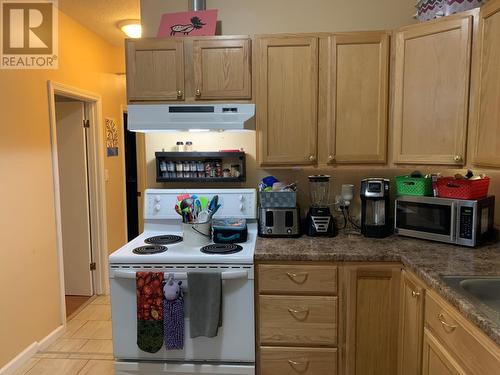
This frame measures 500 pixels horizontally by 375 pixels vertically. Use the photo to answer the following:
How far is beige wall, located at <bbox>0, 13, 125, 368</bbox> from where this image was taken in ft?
8.36

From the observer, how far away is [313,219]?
7.75 feet

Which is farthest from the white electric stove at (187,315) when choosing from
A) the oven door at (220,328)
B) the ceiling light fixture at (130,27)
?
the ceiling light fixture at (130,27)

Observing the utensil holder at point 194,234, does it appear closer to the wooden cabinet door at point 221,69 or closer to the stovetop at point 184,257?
the stovetop at point 184,257

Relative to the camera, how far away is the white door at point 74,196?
11.8ft

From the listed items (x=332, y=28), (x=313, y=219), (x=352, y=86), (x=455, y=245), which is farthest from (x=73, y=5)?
(x=455, y=245)

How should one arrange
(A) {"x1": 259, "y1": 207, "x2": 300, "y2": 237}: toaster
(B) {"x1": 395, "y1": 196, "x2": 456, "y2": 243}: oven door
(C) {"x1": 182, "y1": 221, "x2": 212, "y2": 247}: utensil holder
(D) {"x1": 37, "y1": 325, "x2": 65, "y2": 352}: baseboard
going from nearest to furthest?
(B) {"x1": 395, "y1": 196, "x2": 456, "y2": 243}: oven door < (C) {"x1": 182, "y1": 221, "x2": 212, "y2": 247}: utensil holder < (A) {"x1": 259, "y1": 207, "x2": 300, "y2": 237}: toaster < (D) {"x1": 37, "y1": 325, "x2": 65, "y2": 352}: baseboard

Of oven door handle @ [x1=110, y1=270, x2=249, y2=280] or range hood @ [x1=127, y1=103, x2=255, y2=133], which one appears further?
range hood @ [x1=127, y1=103, x2=255, y2=133]

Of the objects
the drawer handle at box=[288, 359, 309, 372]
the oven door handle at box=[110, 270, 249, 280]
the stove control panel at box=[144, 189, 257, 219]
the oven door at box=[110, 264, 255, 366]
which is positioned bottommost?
the drawer handle at box=[288, 359, 309, 372]

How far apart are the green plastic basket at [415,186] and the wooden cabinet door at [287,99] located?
0.56 metres

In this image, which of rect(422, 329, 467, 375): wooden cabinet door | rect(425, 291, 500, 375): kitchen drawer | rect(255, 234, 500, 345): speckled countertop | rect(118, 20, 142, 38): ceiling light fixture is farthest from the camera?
rect(118, 20, 142, 38): ceiling light fixture

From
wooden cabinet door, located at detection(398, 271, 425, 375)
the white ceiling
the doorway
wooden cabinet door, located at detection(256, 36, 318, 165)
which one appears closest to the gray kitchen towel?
wooden cabinet door, located at detection(256, 36, 318, 165)

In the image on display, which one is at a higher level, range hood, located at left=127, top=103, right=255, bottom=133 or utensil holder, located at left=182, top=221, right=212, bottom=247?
range hood, located at left=127, top=103, right=255, bottom=133

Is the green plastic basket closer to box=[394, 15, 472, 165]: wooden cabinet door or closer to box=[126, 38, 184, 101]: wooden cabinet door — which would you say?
box=[394, 15, 472, 165]: wooden cabinet door

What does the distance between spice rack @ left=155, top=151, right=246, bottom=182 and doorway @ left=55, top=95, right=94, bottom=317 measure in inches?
55.6
